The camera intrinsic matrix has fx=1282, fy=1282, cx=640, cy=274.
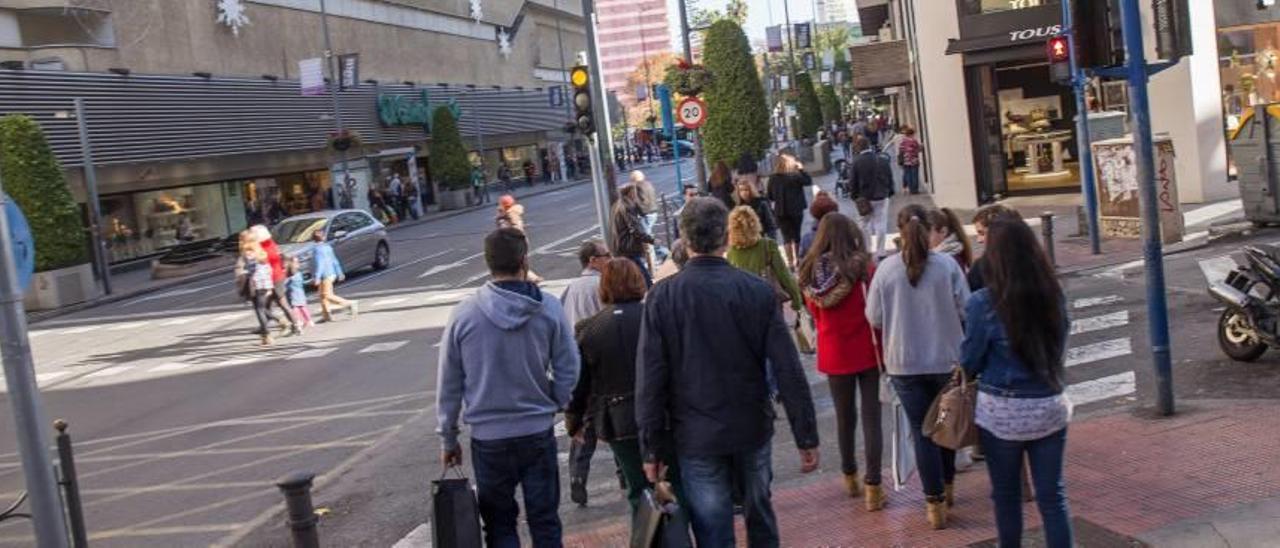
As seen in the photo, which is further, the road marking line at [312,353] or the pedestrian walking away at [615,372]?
the road marking line at [312,353]

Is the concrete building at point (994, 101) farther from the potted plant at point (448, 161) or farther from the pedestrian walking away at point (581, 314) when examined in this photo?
the potted plant at point (448, 161)

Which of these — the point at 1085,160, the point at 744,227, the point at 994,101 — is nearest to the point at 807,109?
the point at 994,101

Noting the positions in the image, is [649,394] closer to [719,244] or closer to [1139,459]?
[719,244]

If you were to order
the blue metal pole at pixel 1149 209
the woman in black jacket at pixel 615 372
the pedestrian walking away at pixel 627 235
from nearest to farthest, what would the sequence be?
the woman in black jacket at pixel 615 372, the blue metal pole at pixel 1149 209, the pedestrian walking away at pixel 627 235

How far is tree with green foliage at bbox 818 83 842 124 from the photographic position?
72188mm

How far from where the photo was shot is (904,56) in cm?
3578

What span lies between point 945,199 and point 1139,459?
65.1ft

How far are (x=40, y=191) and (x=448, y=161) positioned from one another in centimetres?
2763

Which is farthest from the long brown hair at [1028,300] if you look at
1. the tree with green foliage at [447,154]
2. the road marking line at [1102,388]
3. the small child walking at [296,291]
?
the tree with green foliage at [447,154]

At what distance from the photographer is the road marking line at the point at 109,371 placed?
16.8 m

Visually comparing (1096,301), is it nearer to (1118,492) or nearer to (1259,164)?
(1259,164)

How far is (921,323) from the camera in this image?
6.36 meters

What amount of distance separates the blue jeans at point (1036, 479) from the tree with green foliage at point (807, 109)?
50.5 m

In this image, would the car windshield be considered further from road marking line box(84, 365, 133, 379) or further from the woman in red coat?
the woman in red coat
